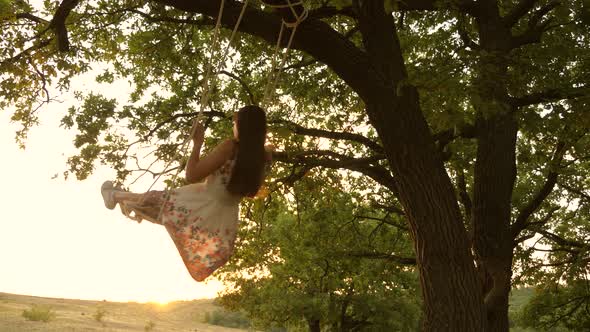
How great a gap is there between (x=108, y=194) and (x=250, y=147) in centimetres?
141

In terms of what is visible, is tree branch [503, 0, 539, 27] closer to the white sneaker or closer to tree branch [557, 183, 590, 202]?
the white sneaker

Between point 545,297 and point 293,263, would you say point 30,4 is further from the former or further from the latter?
point 545,297

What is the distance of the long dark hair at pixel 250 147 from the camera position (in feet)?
14.1

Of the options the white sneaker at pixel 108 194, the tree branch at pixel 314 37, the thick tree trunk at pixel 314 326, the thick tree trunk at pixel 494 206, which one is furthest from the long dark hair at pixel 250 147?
the thick tree trunk at pixel 314 326

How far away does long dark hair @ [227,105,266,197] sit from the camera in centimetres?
429

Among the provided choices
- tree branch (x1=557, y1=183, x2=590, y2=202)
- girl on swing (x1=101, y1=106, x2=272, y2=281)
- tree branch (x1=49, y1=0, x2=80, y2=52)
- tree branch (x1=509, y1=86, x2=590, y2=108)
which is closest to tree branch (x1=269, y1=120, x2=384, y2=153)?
tree branch (x1=509, y1=86, x2=590, y2=108)

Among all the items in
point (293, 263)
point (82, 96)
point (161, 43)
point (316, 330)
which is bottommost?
point (316, 330)

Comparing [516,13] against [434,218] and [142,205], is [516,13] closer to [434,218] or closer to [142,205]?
[434,218]

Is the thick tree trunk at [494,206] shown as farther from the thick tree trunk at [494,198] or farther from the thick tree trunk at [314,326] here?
the thick tree trunk at [314,326]

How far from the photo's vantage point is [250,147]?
14.2ft

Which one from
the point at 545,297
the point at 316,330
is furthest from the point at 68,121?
the point at 316,330

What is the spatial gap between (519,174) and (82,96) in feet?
37.2

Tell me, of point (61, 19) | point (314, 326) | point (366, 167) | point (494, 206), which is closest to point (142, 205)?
point (61, 19)

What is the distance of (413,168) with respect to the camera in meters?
5.57
